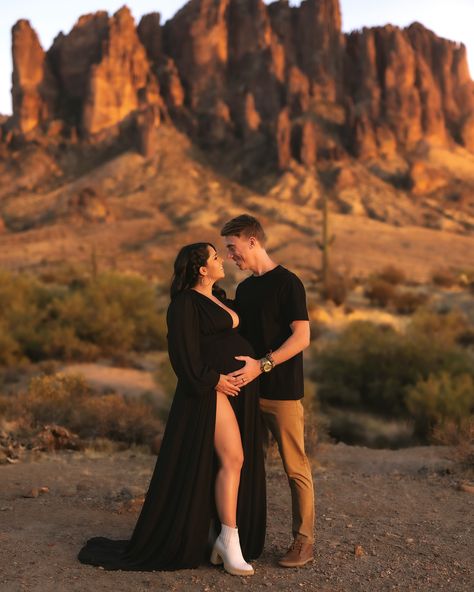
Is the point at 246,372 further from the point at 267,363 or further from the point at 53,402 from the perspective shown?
the point at 53,402

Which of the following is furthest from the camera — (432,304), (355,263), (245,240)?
(355,263)

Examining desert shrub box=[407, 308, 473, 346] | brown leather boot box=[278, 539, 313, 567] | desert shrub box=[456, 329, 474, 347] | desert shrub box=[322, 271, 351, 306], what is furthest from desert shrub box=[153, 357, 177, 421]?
desert shrub box=[322, 271, 351, 306]

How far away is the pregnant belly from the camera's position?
439 cm

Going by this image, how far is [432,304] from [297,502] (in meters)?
23.8

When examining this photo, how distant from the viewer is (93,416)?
9.62 m

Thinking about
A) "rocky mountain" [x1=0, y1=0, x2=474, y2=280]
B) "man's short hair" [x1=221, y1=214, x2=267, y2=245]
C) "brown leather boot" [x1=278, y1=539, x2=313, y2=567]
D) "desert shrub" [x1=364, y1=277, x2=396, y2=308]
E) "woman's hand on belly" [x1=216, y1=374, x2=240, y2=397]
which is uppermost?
"rocky mountain" [x1=0, y1=0, x2=474, y2=280]

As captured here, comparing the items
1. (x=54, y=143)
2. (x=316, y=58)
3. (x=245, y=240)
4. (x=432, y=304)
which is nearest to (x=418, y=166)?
(x=316, y=58)

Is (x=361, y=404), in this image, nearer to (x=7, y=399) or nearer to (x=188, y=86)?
(x=7, y=399)

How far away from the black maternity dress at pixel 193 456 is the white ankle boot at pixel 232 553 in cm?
13

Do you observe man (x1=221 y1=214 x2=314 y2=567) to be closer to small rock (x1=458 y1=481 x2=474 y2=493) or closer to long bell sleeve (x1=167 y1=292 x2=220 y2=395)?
long bell sleeve (x1=167 y1=292 x2=220 y2=395)

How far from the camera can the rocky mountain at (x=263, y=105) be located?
246 feet

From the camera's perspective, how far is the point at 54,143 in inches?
3310

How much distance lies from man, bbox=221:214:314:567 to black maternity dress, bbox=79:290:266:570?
124mm

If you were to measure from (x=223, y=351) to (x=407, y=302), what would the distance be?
78.0 feet
